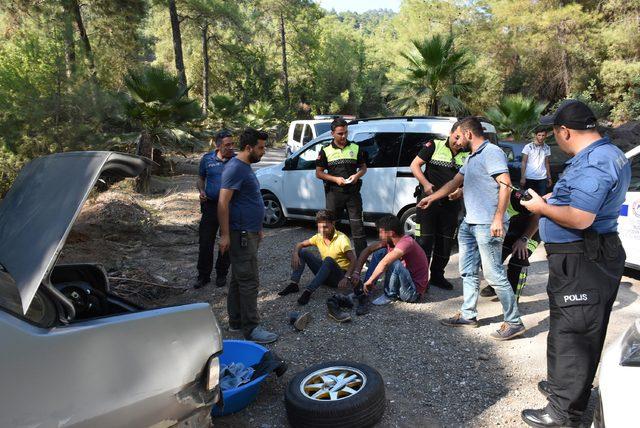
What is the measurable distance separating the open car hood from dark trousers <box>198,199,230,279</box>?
3108 mm

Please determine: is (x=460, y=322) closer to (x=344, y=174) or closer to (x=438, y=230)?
(x=438, y=230)

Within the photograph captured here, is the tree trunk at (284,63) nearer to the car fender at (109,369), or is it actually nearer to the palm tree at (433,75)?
the palm tree at (433,75)

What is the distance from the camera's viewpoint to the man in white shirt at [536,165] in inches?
299

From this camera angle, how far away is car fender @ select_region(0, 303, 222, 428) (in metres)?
1.64

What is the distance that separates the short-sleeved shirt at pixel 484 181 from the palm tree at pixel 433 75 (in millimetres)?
12011

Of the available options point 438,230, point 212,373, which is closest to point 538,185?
point 438,230

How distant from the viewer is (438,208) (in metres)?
5.38

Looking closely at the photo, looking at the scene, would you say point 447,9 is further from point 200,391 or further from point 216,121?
point 200,391

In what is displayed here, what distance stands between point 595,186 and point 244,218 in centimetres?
266

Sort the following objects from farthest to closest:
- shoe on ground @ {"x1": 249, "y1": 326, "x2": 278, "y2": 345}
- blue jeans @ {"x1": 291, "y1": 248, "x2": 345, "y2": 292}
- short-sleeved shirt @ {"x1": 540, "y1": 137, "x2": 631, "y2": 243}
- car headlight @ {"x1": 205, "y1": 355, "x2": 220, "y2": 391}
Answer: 1. blue jeans @ {"x1": 291, "y1": 248, "x2": 345, "y2": 292}
2. shoe on ground @ {"x1": 249, "y1": 326, "x2": 278, "y2": 345}
3. short-sleeved shirt @ {"x1": 540, "y1": 137, "x2": 631, "y2": 243}
4. car headlight @ {"x1": 205, "y1": 355, "x2": 220, "y2": 391}

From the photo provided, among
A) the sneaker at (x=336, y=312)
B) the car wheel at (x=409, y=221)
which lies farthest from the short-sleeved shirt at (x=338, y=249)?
the car wheel at (x=409, y=221)

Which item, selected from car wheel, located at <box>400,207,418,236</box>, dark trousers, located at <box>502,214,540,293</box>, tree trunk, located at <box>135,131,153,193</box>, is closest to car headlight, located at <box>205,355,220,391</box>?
dark trousers, located at <box>502,214,540,293</box>

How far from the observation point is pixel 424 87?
15891 millimetres

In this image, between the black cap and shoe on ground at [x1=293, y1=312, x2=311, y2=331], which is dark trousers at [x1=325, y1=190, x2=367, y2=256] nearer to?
shoe on ground at [x1=293, y1=312, x2=311, y2=331]
